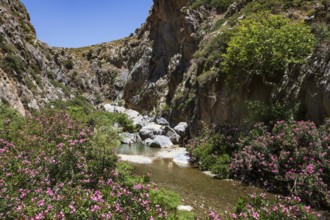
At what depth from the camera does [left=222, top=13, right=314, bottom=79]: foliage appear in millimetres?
17828

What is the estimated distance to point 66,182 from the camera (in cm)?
973

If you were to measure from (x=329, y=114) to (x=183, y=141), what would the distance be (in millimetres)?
18406

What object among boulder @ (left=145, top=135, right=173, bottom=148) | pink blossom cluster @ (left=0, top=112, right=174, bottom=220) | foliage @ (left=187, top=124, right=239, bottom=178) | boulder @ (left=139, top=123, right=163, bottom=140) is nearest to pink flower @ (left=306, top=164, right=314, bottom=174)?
foliage @ (left=187, top=124, right=239, bottom=178)

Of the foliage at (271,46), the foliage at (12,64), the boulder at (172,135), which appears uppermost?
the foliage at (12,64)

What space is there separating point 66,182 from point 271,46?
45.7 feet

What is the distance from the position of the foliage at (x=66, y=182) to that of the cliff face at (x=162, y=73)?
10293mm

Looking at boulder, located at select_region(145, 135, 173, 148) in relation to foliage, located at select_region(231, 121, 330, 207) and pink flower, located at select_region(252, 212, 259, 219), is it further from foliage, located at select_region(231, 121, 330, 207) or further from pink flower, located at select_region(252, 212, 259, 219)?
pink flower, located at select_region(252, 212, 259, 219)

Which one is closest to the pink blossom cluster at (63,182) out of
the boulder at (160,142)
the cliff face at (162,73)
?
the cliff face at (162,73)

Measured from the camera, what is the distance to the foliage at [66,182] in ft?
24.6

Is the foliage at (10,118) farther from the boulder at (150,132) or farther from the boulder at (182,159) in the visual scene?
the boulder at (150,132)

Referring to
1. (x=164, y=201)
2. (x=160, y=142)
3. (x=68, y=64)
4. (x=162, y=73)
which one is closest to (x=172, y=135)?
(x=160, y=142)

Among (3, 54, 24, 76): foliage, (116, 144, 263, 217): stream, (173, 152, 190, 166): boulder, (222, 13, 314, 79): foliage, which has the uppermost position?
(3, 54, 24, 76): foliage

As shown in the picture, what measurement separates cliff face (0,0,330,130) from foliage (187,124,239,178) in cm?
237

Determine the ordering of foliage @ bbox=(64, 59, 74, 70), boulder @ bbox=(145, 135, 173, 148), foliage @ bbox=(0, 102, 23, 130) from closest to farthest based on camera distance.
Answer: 1. foliage @ bbox=(0, 102, 23, 130)
2. boulder @ bbox=(145, 135, 173, 148)
3. foliage @ bbox=(64, 59, 74, 70)
